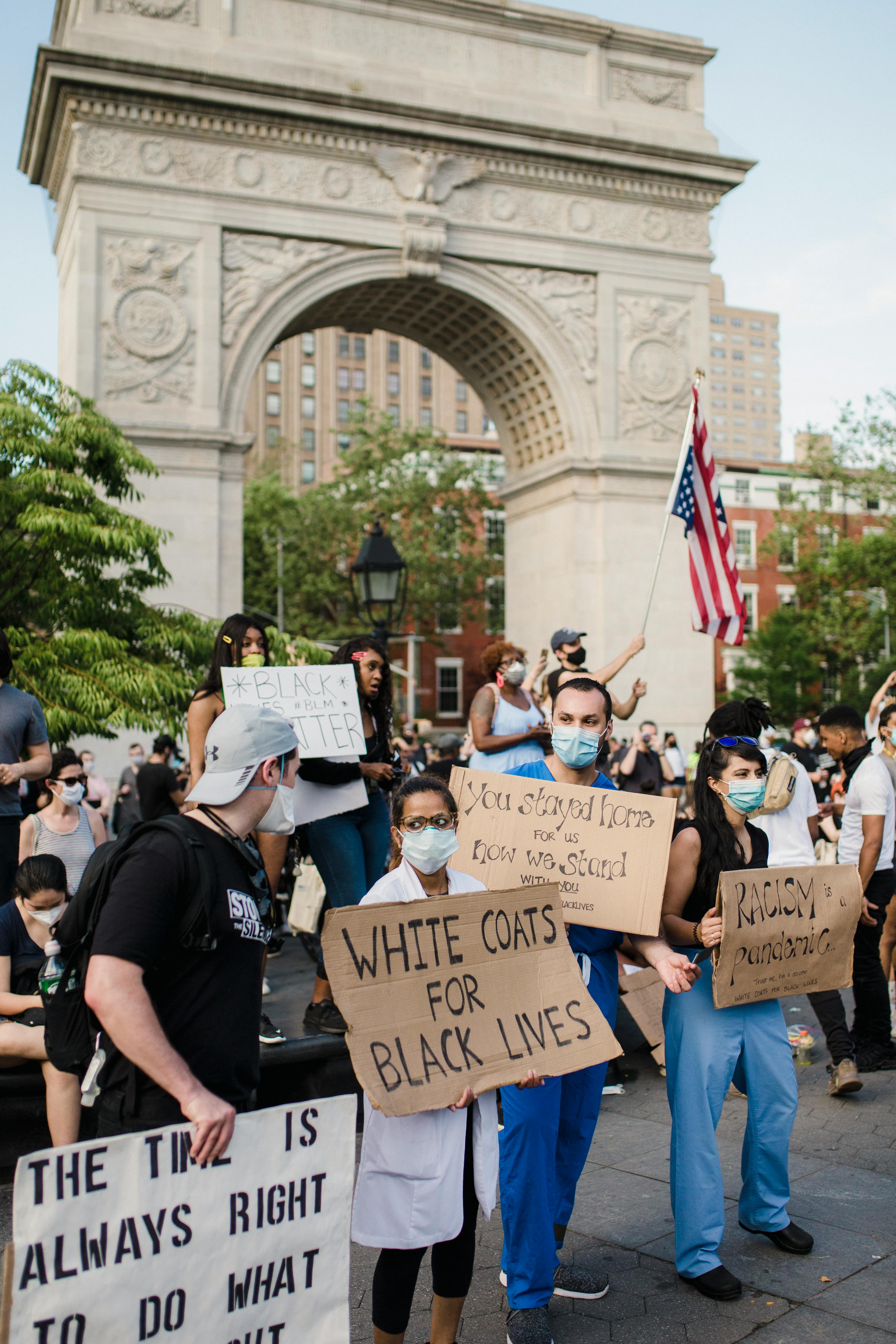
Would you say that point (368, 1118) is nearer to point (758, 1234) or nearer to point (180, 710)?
point (758, 1234)

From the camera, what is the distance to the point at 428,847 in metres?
3.53

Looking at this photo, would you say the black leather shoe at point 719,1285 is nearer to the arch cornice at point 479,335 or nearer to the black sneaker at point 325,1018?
the black sneaker at point 325,1018

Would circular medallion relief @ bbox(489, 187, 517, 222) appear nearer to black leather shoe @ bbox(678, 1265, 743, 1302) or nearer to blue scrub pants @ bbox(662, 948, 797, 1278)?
blue scrub pants @ bbox(662, 948, 797, 1278)

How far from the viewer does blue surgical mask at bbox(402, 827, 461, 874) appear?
3531mm

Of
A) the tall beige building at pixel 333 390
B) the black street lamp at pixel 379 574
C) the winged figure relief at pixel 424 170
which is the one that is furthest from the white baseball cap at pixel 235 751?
the tall beige building at pixel 333 390

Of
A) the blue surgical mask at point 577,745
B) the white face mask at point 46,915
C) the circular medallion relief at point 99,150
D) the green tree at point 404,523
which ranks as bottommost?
the white face mask at point 46,915

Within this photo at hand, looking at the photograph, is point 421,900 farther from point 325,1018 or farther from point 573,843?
point 325,1018

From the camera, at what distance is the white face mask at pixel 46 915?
5254mm

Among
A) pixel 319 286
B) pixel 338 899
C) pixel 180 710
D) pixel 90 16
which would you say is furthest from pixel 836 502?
pixel 338 899

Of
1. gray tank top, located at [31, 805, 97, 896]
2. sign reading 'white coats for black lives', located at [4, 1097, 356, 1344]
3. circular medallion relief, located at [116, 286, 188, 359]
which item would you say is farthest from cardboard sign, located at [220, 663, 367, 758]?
circular medallion relief, located at [116, 286, 188, 359]

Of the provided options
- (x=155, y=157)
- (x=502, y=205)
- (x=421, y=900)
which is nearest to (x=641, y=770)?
(x=421, y=900)

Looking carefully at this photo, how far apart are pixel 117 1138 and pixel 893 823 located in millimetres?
5547

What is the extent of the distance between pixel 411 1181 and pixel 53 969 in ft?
3.88

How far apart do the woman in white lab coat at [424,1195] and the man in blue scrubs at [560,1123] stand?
19 centimetres
